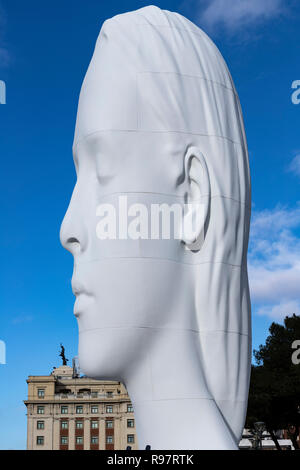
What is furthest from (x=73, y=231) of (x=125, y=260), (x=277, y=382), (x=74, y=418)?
(x=74, y=418)

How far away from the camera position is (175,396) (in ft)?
17.6

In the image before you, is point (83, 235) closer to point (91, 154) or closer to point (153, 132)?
point (91, 154)

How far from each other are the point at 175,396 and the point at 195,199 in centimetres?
194

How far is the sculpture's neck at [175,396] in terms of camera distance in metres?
5.27

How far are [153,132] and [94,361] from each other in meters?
2.34

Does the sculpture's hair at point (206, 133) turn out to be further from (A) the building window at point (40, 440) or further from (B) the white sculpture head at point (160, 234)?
(A) the building window at point (40, 440)

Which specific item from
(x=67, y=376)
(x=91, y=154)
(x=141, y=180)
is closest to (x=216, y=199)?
(x=141, y=180)

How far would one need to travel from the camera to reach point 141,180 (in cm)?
555

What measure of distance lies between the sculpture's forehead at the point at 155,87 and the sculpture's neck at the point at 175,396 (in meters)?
2.12

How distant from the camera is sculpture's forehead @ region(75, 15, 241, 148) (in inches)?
225

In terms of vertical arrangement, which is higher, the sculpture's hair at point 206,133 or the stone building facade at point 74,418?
the stone building facade at point 74,418

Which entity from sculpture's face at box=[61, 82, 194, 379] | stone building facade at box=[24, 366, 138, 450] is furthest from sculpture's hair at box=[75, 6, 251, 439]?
stone building facade at box=[24, 366, 138, 450]

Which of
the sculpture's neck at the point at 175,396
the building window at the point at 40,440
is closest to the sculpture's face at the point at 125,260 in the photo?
the sculpture's neck at the point at 175,396
